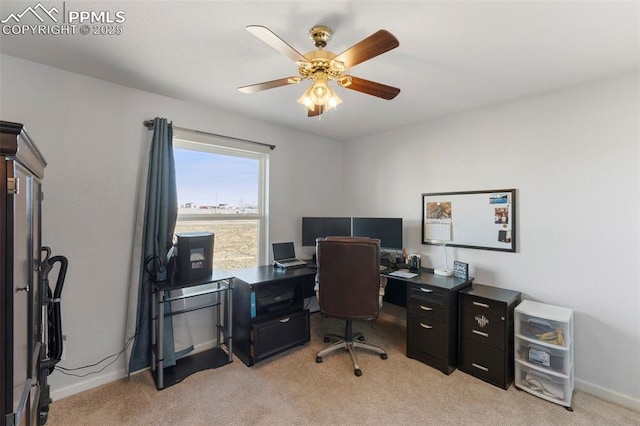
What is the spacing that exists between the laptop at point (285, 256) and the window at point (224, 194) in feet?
0.74

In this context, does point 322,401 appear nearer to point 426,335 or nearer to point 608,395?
point 426,335

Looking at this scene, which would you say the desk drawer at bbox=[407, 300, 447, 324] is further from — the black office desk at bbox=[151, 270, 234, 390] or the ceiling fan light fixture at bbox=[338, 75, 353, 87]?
the ceiling fan light fixture at bbox=[338, 75, 353, 87]

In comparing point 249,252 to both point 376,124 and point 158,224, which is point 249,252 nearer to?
point 158,224

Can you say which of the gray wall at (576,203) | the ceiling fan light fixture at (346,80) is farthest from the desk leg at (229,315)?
the gray wall at (576,203)

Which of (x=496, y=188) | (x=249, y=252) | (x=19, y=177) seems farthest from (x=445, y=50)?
(x=249, y=252)

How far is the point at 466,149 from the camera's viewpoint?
2.82 metres

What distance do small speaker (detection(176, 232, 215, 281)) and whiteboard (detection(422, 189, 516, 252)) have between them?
2291 mm

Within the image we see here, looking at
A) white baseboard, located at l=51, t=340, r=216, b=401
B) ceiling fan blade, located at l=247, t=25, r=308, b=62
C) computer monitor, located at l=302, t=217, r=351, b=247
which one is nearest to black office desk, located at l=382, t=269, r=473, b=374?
computer monitor, located at l=302, t=217, r=351, b=247

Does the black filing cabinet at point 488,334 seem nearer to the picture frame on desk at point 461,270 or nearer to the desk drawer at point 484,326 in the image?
the desk drawer at point 484,326

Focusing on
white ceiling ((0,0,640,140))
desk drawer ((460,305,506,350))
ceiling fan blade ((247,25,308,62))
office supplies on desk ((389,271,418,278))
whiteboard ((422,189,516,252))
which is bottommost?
desk drawer ((460,305,506,350))

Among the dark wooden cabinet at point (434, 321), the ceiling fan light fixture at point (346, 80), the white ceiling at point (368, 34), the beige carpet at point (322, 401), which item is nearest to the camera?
the white ceiling at point (368, 34)

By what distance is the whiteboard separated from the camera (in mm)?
2529

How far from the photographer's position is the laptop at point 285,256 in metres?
3.03

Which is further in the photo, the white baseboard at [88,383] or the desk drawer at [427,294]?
the desk drawer at [427,294]
